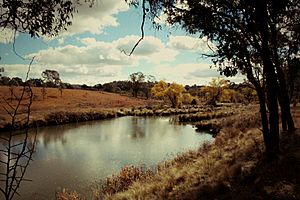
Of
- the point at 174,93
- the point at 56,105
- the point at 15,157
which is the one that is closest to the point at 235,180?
Result: the point at 15,157

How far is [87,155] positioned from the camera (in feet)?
68.9

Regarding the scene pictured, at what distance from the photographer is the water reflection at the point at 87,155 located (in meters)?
15.0

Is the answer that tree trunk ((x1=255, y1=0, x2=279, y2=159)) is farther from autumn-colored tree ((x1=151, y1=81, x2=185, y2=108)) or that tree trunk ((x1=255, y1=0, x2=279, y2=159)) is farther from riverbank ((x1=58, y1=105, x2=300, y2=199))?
autumn-colored tree ((x1=151, y1=81, x2=185, y2=108))

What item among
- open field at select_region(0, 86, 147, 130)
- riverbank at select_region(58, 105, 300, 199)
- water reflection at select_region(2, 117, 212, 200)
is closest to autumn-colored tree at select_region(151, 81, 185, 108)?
open field at select_region(0, 86, 147, 130)

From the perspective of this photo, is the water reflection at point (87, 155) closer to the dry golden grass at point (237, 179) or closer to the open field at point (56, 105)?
the dry golden grass at point (237, 179)

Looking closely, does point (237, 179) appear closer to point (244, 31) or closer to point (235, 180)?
point (235, 180)

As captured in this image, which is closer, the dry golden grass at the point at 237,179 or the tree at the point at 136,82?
the dry golden grass at the point at 237,179

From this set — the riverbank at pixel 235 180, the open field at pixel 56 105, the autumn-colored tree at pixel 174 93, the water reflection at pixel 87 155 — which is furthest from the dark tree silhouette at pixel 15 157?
the autumn-colored tree at pixel 174 93

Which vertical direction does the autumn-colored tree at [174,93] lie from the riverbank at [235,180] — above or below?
above

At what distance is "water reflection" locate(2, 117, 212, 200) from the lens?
49.2ft

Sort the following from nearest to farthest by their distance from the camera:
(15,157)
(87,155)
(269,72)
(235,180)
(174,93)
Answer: (15,157)
(235,180)
(269,72)
(87,155)
(174,93)

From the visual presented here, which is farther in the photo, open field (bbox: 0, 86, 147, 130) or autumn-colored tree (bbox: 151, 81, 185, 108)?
autumn-colored tree (bbox: 151, 81, 185, 108)

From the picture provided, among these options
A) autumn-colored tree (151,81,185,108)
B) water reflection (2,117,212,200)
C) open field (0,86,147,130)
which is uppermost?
autumn-colored tree (151,81,185,108)

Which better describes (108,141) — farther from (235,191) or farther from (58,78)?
(58,78)
